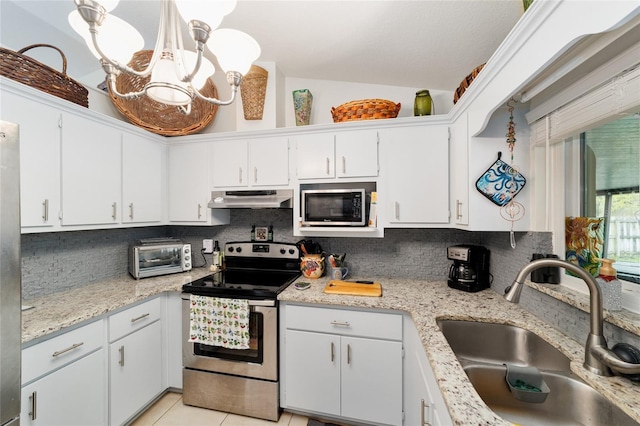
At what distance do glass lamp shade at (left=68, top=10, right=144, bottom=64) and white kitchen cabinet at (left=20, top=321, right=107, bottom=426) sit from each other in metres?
1.42

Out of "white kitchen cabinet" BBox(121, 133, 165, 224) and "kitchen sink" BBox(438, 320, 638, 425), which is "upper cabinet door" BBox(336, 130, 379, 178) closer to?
"kitchen sink" BBox(438, 320, 638, 425)

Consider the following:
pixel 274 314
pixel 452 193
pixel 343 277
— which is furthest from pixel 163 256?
pixel 452 193

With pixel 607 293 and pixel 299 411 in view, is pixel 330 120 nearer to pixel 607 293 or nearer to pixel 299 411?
pixel 607 293

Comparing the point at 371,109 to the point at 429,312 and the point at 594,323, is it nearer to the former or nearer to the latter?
the point at 429,312

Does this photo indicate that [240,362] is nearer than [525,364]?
No

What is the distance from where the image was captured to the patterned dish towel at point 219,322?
1.78 metres

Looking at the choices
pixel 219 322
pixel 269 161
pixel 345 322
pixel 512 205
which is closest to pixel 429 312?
pixel 345 322

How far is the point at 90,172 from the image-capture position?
181 cm

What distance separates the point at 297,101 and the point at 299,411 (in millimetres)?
2406

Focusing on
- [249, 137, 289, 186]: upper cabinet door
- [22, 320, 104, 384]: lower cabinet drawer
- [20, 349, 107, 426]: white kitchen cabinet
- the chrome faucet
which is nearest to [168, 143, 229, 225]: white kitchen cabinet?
[249, 137, 289, 186]: upper cabinet door

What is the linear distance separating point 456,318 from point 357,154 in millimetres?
1291

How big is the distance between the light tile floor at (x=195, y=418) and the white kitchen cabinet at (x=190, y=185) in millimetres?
1435

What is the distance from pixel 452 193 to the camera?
1900mm

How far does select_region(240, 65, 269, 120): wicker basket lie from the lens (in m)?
2.25
